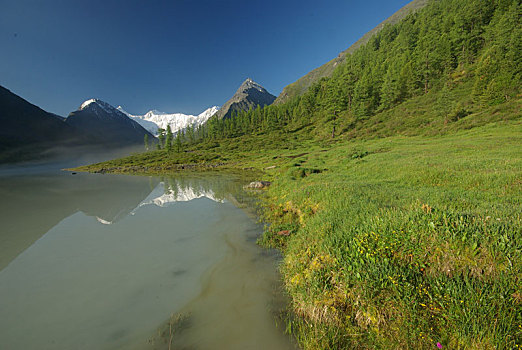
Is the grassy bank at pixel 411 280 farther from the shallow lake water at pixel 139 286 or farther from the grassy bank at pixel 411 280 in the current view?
the shallow lake water at pixel 139 286

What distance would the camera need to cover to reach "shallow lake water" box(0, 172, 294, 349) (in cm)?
472

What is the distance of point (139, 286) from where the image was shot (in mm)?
6406

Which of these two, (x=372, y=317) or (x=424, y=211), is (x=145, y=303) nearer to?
(x=372, y=317)

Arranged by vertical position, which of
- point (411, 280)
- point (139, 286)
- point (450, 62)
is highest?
point (450, 62)

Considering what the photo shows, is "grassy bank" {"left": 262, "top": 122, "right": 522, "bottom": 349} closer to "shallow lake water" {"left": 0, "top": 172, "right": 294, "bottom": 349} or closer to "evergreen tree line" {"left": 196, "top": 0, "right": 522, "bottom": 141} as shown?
"shallow lake water" {"left": 0, "top": 172, "right": 294, "bottom": 349}

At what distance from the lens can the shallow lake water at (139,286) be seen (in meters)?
4.72

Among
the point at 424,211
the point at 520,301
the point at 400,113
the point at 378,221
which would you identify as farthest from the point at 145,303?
the point at 400,113

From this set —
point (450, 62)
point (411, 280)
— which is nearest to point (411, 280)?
point (411, 280)

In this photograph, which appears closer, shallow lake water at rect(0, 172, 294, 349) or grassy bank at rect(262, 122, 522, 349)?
grassy bank at rect(262, 122, 522, 349)

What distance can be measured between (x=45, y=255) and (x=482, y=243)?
1522 cm

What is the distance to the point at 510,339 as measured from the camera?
2.96 meters

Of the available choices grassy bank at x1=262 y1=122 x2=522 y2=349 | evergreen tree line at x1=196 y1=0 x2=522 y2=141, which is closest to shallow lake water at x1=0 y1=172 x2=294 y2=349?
grassy bank at x1=262 y1=122 x2=522 y2=349

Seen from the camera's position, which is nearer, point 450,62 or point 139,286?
point 139,286

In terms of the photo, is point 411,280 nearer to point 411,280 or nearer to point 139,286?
point 411,280
